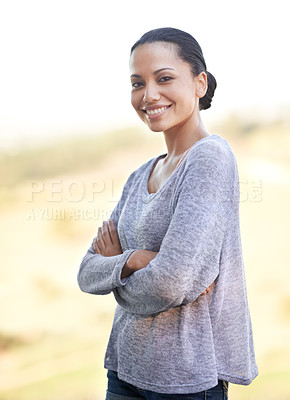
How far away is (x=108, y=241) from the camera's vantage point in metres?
1.44

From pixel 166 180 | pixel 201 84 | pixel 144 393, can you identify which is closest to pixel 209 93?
pixel 201 84

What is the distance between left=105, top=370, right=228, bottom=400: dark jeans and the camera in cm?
119

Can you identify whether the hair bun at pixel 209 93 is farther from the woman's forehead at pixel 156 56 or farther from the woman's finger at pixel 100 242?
the woman's finger at pixel 100 242

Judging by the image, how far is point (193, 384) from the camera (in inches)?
46.1

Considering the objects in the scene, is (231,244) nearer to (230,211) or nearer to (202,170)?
(230,211)

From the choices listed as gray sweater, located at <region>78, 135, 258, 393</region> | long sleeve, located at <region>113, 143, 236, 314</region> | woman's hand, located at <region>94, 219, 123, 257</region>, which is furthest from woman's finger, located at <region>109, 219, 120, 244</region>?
long sleeve, located at <region>113, 143, 236, 314</region>

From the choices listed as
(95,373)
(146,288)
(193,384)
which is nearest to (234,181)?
(146,288)

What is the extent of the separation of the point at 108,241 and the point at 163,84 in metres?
0.45

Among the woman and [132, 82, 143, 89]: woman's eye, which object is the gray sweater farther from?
[132, 82, 143, 89]: woman's eye

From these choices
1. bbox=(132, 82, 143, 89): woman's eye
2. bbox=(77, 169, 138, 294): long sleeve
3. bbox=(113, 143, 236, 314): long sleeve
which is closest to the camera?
bbox=(113, 143, 236, 314): long sleeve

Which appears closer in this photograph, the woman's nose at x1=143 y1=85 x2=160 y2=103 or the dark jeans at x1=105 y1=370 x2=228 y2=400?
the dark jeans at x1=105 y1=370 x2=228 y2=400

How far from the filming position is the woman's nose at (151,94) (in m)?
1.31

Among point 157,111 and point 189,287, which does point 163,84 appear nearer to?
point 157,111

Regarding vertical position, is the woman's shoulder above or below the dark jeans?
above
